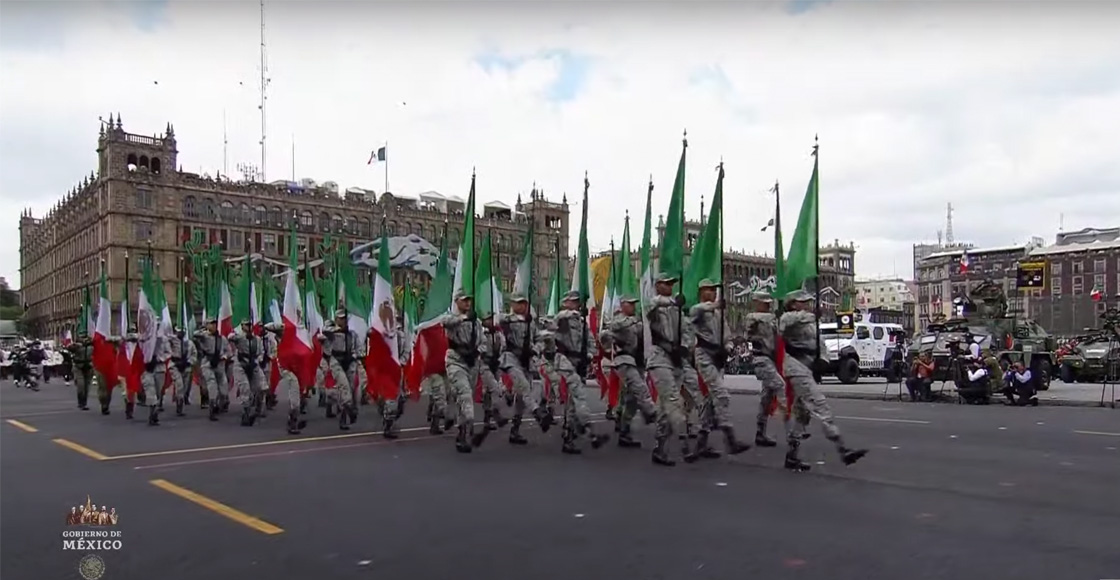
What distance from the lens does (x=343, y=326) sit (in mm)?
14742

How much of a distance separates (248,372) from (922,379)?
13.2 meters

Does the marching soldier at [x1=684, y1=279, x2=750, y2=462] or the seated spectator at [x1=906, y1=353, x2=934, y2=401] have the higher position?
the marching soldier at [x1=684, y1=279, x2=750, y2=462]

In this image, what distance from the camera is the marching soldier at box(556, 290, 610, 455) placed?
10578mm

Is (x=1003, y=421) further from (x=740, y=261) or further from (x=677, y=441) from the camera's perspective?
(x=740, y=261)

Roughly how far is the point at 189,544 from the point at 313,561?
1.07 meters

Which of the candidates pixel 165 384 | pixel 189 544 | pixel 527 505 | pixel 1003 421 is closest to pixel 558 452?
pixel 527 505

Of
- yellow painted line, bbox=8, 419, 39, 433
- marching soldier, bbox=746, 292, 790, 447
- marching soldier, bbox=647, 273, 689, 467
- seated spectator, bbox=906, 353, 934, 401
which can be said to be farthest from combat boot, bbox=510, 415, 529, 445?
seated spectator, bbox=906, 353, 934, 401

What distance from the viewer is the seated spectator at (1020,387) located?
1742 cm

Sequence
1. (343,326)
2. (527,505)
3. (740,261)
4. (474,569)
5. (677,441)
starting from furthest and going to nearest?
(740,261), (343,326), (677,441), (527,505), (474,569)

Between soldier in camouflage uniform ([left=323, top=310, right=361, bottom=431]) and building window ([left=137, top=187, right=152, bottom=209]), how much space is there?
7342 cm

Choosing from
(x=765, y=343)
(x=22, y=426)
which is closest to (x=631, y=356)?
(x=765, y=343)

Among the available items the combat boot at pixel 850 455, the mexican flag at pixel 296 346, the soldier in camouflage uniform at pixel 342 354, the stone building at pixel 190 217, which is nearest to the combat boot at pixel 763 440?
the combat boot at pixel 850 455

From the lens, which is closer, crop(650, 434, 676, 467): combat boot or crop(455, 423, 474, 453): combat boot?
crop(650, 434, 676, 467): combat boot

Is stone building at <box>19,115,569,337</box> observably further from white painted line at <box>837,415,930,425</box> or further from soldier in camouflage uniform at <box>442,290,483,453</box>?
soldier in camouflage uniform at <box>442,290,483,453</box>
